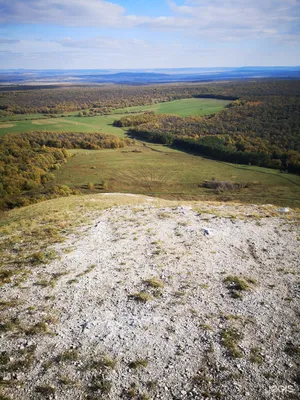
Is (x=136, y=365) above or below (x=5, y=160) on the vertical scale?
above

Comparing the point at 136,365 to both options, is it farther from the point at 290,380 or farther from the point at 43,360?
the point at 290,380

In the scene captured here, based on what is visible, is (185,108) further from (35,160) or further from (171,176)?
(35,160)

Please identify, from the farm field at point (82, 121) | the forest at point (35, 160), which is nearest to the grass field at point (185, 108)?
the farm field at point (82, 121)

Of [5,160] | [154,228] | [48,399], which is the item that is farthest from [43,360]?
[5,160]

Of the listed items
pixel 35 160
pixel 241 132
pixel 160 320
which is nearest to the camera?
pixel 160 320

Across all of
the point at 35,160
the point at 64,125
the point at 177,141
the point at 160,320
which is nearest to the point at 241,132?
the point at 177,141

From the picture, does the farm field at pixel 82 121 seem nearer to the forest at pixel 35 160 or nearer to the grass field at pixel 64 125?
the grass field at pixel 64 125
